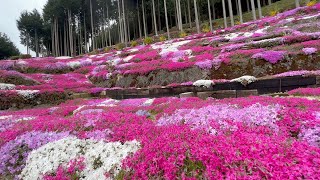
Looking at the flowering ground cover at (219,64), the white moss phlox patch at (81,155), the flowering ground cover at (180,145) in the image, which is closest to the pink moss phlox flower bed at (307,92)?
the flowering ground cover at (180,145)

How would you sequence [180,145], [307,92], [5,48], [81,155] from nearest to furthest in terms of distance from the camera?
1. [180,145]
2. [81,155]
3. [307,92]
4. [5,48]

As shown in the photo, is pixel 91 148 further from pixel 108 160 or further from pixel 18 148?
pixel 18 148

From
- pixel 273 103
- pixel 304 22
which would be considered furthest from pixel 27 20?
pixel 273 103

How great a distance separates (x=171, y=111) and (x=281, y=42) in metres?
14.6

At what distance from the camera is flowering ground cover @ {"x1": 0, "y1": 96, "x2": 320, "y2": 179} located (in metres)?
4.35

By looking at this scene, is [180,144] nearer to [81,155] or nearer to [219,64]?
[81,155]

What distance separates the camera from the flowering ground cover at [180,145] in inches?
171

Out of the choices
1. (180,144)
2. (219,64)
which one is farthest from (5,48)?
(180,144)

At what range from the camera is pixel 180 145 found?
516 cm

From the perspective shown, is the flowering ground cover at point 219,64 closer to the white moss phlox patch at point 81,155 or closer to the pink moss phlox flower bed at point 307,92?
the pink moss phlox flower bed at point 307,92

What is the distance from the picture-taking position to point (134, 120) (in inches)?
325

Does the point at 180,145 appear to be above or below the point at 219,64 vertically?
below

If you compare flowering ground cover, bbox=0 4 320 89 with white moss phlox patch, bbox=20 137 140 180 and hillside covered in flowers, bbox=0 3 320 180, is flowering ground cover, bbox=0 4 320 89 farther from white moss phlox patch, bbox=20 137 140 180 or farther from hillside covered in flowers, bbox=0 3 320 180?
white moss phlox patch, bbox=20 137 140 180

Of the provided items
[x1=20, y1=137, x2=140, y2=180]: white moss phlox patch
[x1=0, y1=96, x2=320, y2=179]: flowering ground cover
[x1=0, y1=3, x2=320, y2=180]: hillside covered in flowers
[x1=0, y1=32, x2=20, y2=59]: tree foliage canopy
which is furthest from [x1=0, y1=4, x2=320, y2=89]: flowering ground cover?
[x1=0, y1=32, x2=20, y2=59]: tree foliage canopy
